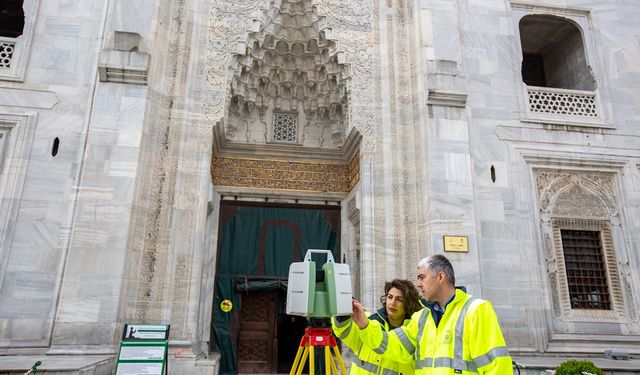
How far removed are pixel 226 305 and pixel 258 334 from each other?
0.84m

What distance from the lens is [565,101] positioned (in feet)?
27.8

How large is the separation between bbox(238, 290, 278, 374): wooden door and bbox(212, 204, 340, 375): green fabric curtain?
0.21 metres

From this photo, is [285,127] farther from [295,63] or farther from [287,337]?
[287,337]

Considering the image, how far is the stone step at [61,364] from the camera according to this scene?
4434 millimetres

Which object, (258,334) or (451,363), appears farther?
(258,334)

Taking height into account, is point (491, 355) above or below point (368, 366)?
above

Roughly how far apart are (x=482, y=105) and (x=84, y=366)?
7.11 metres

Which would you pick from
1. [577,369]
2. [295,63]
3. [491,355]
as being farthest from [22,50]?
[577,369]

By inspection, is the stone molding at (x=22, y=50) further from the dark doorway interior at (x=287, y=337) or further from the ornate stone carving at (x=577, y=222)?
the ornate stone carving at (x=577, y=222)

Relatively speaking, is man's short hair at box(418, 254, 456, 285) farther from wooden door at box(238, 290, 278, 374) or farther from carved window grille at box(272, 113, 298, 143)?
carved window grille at box(272, 113, 298, 143)

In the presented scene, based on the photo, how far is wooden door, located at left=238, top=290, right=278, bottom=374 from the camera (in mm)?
8266

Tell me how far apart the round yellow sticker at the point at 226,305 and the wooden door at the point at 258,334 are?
334 mm

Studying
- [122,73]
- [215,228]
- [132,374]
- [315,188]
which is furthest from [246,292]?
[122,73]

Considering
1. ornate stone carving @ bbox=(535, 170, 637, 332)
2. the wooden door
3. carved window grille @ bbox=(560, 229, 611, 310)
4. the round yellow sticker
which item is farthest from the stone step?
carved window grille @ bbox=(560, 229, 611, 310)
